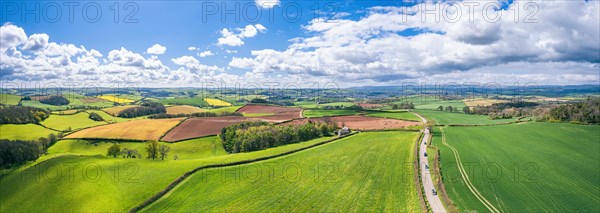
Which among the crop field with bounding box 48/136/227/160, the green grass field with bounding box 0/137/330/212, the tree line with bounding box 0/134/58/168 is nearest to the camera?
the green grass field with bounding box 0/137/330/212

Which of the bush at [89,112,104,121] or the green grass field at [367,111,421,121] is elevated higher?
the green grass field at [367,111,421,121]

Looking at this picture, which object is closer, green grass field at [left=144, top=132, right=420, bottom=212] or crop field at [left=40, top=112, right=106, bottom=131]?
green grass field at [left=144, top=132, right=420, bottom=212]

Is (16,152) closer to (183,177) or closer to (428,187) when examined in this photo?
(183,177)

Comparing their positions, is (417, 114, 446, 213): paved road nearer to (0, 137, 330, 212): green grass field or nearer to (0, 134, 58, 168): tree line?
(0, 137, 330, 212): green grass field

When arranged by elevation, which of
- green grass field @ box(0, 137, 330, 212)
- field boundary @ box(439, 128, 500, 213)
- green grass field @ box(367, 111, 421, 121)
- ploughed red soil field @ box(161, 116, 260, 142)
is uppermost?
green grass field @ box(367, 111, 421, 121)

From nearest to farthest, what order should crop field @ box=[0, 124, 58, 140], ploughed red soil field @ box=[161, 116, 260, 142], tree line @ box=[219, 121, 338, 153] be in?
tree line @ box=[219, 121, 338, 153] → ploughed red soil field @ box=[161, 116, 260, 142] → crop field @ box=[0, 124, 58, 140]

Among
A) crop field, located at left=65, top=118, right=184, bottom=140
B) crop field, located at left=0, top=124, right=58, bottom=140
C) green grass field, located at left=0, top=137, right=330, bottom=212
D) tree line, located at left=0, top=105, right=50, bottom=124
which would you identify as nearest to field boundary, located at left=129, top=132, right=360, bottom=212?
green grass field, located at left=0, top=137, right=330, bottom=212

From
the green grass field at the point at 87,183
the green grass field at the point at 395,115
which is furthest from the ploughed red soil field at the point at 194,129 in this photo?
the green grass field at the point at 395,115

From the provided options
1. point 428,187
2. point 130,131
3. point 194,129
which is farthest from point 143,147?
point 428,187
